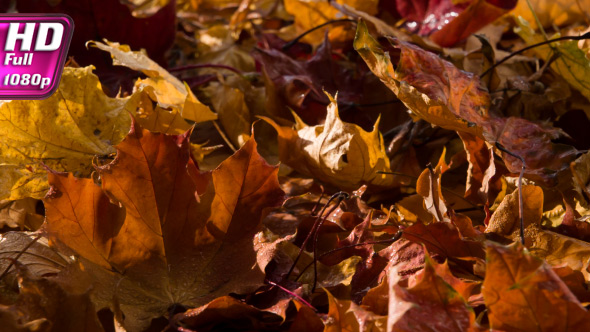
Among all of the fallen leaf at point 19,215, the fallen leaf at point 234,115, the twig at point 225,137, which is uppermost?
the fallen leaf at point 234,115

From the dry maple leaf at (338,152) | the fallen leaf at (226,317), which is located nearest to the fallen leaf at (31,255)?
the fallen leaf at (226,317)

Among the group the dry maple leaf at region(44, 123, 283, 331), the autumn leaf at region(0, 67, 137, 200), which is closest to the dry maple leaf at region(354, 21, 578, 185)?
the dry maple leaf at region(44, 123, 283, 331)

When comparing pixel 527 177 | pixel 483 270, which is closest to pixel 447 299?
pixel 483 270

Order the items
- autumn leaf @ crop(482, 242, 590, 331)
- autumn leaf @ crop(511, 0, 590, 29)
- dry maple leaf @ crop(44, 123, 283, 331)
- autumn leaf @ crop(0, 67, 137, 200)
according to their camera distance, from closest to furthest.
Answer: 1. autumn leaf @ crop(482, 242, 590, 331)
2. dry maple leaf @ crop(44, 123, 283, 331)
3. autumn leaf @ crop(0, 67, 137, 200)
4. autumn leaf @ crop(511, 0, 590, 29)

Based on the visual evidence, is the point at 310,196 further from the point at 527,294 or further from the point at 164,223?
the point at 527,294

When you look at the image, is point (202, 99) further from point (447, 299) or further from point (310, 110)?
point (447, 299)

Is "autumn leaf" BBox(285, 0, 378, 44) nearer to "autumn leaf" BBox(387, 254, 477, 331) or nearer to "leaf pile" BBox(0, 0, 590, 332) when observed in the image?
"leaf pile" BBox(0, 0, 590, 332)

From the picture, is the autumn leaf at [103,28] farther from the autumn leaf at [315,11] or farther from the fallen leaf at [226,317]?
the fallen leaf at [226,317]
